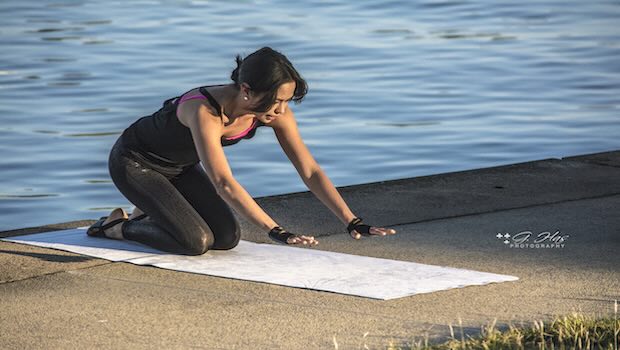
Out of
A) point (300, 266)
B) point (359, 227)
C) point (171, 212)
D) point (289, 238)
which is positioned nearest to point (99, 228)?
point (171, 212)

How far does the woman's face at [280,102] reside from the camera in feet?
22.1

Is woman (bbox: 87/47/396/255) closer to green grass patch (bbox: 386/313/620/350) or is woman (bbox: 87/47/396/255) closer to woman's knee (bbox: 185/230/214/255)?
woman's knee (bbox: 185/230/214/255)

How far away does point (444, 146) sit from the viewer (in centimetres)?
1230

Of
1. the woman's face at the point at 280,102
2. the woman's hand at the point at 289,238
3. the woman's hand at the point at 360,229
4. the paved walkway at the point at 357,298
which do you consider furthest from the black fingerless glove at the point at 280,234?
the woman's face at the point at 280,102

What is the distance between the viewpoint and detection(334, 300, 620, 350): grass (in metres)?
5.57

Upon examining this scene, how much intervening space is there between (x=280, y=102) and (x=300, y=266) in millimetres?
799

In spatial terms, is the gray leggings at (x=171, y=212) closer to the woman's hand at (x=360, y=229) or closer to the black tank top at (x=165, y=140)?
the black tank top at (x=165, y=140)

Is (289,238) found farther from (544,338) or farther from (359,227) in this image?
(544,338)

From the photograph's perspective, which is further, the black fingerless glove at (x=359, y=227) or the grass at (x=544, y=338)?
the black fingerless glove at (x=359, y=227)

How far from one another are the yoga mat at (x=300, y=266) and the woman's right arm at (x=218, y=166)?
32 cm

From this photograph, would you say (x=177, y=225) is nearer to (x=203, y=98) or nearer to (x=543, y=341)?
(x=203, y=98)

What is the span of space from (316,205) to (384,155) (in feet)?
11.7

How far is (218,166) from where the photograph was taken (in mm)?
6820

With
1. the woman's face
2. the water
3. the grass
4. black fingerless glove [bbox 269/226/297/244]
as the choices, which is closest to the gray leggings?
the woman's face
